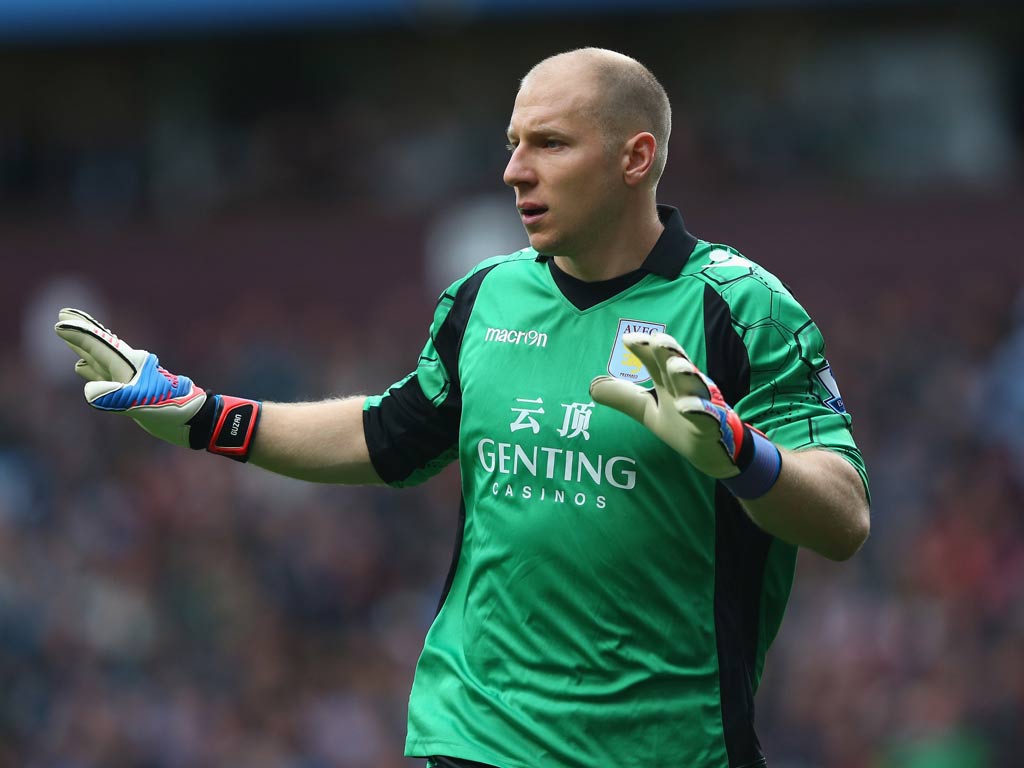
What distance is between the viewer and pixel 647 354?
326 centimetres

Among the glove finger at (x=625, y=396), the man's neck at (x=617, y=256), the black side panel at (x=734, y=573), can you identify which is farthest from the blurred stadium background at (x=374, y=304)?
the glove finger at (x=625, y=396)

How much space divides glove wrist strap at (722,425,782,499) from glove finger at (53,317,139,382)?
1508mm

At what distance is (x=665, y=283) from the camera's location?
150 inches

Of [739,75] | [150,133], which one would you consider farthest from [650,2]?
[150,133]

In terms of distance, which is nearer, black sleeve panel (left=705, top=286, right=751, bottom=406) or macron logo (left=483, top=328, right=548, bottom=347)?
black sleeve panel (left=705, top=286, right=751, bottom=406)

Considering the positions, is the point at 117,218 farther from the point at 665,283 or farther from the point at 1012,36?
the point at 665,283

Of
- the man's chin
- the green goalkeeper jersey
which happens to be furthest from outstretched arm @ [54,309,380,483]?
the man's chin

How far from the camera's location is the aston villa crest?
373 centimetres

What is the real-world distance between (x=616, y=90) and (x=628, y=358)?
2.01ft

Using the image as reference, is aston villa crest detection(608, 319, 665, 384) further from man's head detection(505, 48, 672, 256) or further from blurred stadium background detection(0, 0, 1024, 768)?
blurred stadium background detection(0, 0, 1024, 768)

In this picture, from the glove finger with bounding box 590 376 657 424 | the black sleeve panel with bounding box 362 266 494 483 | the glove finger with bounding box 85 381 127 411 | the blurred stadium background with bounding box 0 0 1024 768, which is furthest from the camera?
the blurred stadium background with bounding box 0 0 1024 768

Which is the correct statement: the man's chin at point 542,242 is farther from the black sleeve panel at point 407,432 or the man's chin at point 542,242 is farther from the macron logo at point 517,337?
the black sleeve panel at point 407,432

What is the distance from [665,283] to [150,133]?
14.7 metres

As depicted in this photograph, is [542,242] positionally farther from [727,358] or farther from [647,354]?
[647,354]
